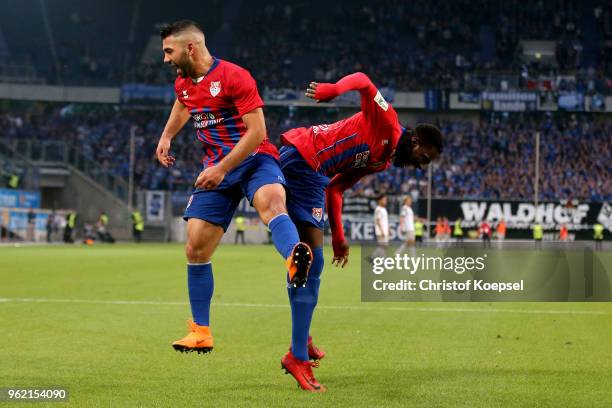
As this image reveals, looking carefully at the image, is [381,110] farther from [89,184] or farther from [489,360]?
[89,184]

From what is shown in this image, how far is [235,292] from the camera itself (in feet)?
51.4

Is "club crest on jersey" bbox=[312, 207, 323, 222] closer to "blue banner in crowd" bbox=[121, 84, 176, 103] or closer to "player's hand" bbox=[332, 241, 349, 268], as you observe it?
"player's hand" bbox=[332, 241, 349, 268]

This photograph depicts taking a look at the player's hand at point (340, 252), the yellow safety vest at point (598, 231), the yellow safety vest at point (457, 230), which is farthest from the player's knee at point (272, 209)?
the yellow safety vest at point (598, 231)

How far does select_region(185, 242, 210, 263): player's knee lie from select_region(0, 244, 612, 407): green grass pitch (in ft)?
2.62

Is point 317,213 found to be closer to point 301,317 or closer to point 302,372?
point 301,317

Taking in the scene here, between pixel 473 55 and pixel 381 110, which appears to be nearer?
pixel 381 110

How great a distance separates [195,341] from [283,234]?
94cm

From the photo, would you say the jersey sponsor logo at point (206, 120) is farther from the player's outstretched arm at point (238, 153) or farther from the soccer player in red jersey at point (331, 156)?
the soccer player in red jersey at point (331, 156)

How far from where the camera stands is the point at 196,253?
6.58 meters

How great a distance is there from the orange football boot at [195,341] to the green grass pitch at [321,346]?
0.24m

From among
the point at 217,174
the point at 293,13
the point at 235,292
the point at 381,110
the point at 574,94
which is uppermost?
the point at 293,13

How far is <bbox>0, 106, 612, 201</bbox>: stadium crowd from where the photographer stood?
165ft

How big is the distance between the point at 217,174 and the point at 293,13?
58457 millimetres

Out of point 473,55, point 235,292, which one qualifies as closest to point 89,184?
point 473,55
